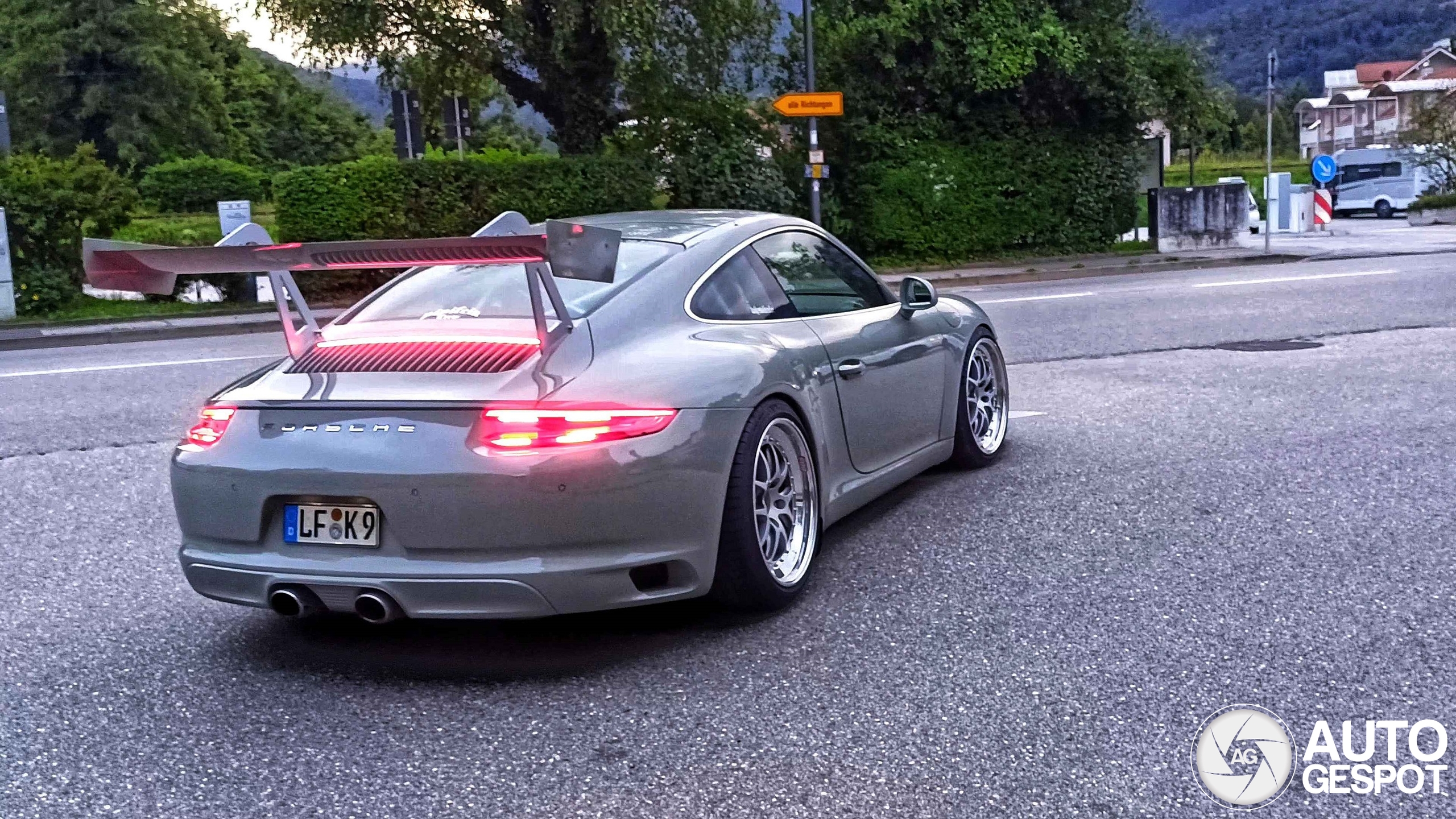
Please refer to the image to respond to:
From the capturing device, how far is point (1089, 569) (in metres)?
5.02

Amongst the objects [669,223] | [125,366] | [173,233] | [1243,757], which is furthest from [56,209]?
[1243,757]

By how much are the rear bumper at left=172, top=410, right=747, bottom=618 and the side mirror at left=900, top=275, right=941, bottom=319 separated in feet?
6.34

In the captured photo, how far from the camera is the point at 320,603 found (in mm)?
4090

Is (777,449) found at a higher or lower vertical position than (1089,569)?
higher

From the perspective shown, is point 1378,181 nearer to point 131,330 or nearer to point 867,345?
point 131,330

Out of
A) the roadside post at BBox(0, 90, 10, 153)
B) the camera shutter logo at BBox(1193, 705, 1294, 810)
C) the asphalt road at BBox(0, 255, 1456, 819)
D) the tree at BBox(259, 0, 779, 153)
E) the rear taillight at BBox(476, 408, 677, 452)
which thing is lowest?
the camera shutter logo at BBox(1193, 705, 1294, 810)

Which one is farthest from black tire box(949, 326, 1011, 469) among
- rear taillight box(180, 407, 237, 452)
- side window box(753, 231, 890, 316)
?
rear taillight box(180, 407, 237, 452)

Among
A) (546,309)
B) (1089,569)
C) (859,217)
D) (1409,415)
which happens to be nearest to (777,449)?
(546,309)

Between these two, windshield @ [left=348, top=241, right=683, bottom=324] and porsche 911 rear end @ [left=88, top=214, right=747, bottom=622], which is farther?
windshield @ [left=348, top=241, right=683, bottom=324]

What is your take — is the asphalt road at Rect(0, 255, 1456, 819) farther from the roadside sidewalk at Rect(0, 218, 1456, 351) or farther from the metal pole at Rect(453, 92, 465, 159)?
the metal pole at Rect(453, 92, 465, 159)

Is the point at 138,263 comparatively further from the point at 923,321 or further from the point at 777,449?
the point at 923,321

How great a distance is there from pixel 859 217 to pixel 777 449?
22.0 metres

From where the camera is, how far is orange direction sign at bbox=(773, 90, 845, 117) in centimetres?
2295

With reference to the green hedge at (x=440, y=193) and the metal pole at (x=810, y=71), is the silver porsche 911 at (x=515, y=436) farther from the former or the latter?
the metal pole at (x=810, y=71)
